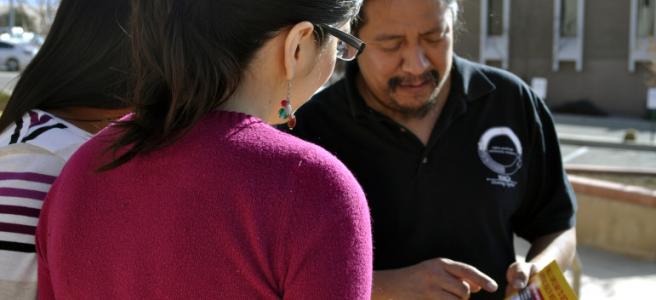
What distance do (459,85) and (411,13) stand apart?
1.02 ft

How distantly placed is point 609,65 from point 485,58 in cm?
521

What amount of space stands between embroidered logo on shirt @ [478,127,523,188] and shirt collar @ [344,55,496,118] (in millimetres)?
138

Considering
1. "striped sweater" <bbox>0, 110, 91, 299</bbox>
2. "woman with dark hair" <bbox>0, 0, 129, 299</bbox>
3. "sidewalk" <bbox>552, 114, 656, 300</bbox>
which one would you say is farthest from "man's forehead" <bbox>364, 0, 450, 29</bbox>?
"sidewalk" <bbox>552, 114, 656, 300</bbox>

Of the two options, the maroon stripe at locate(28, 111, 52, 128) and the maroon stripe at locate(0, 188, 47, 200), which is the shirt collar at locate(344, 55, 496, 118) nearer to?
the maroon stripe at locate(28, 111, 52, 128)

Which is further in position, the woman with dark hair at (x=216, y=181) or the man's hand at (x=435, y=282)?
the man's hand at (x=435, y=282)

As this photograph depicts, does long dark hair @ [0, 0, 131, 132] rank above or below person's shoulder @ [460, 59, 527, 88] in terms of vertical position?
above

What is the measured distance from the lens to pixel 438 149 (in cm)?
220

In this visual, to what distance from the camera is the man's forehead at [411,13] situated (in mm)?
2172

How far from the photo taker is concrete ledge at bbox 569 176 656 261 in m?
6.13

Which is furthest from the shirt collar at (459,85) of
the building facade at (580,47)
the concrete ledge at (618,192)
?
the building facade at (580,47)

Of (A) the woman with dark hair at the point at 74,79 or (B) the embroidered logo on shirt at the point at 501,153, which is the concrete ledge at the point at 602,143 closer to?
(B) the embroidered logo on shirt at the point at 501,153

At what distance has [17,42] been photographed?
2720 centimetres

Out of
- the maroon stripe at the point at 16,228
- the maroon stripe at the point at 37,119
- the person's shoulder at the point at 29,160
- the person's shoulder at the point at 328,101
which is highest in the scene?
the maroon stripe at the point at 37,119

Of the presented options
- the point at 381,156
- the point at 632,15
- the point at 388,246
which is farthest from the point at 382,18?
the point at 632,15
